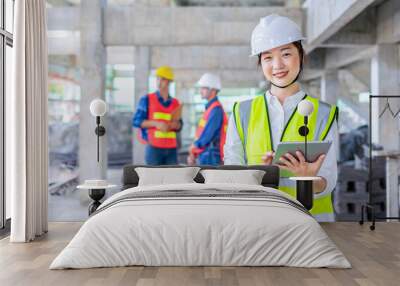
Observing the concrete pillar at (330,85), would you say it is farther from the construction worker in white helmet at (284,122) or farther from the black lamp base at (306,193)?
the black lamp base at (306,193)

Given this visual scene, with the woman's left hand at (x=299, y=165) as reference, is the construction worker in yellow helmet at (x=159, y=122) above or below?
above

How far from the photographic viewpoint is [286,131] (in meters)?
7.01

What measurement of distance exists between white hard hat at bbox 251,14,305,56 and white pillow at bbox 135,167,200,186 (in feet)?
5.56

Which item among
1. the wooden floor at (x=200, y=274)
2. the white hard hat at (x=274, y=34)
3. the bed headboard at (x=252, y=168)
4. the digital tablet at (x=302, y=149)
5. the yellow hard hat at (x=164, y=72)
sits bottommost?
the wooden floor at (x=200, y=274)

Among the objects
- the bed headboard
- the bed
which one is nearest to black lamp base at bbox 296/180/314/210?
the bed headboard

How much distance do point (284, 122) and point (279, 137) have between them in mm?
179

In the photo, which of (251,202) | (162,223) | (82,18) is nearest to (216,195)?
(251,202)

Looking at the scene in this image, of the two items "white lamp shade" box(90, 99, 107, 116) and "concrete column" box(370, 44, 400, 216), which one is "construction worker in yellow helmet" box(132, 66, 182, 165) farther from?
"concrete column" box(370, 44, 400, 216)

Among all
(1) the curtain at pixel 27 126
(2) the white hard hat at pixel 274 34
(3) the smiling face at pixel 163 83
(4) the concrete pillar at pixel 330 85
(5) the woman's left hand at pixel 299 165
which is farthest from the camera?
(4) the concrete pillar at pixel 330 85

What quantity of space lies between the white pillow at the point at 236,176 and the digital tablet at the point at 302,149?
0.61 meters

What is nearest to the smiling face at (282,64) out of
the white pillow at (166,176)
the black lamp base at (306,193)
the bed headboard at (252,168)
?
the bed headboard at (252,168)

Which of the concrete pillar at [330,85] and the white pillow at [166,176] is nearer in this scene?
the white pillow at [166,176]

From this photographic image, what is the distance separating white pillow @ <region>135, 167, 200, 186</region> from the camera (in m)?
6.32

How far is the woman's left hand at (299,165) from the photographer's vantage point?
695cm
